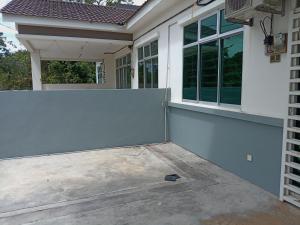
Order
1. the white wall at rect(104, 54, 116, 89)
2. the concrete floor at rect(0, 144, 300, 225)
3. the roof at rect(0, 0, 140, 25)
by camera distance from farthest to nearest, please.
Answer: the white wall at rect(104, 54, 116, 89) < the roof at rect(0, 0, 140, 25) < the concrete floor at rect(0, 144, 300, 225)

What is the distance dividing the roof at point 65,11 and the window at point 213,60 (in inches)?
121

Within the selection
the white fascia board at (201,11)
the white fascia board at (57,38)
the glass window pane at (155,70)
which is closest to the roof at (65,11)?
the white fascia board at (57,38)

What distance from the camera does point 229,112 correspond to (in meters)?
4.10

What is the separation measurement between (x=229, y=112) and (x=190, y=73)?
5.53 ft

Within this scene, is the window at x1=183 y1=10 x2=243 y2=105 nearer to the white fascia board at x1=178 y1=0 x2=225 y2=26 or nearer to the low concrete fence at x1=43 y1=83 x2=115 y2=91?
the white fascia board at x1=178 y1=0 x2=225 y2=26

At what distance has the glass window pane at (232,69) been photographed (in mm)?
3986

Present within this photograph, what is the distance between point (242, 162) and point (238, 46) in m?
1.75

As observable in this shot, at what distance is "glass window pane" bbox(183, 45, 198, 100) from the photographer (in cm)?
532

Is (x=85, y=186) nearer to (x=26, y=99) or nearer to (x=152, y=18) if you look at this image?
(x=26, y=99)

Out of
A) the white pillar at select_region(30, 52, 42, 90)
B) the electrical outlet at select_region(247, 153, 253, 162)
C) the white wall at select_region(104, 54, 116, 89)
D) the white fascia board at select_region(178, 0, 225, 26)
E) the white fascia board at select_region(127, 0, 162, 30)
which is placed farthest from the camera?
the white wall at select_region(104, 54, 116, 89)

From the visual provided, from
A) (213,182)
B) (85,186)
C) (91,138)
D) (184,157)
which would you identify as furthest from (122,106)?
(213,182)

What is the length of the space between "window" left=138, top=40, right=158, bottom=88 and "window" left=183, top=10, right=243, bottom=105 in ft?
5.64

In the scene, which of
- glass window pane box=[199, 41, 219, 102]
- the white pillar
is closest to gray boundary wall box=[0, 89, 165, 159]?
glass window pane box=[199, 41, 219, 102]

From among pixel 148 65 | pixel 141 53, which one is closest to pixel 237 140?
pixel 148 65
